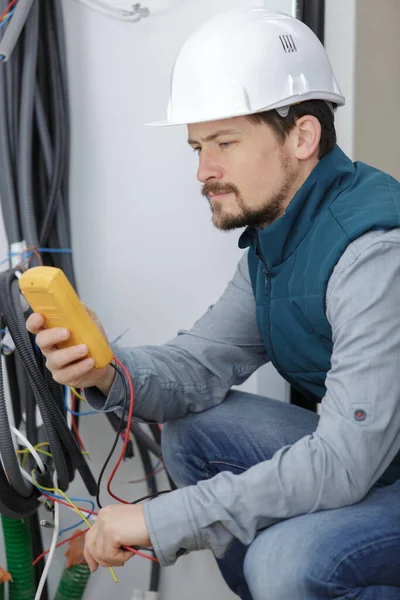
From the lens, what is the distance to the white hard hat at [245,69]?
1.42 meters

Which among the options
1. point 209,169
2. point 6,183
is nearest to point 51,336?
point 209,169

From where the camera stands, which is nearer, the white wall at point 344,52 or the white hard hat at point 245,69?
the white hard hat at point 245,69

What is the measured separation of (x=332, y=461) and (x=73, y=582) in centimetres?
84

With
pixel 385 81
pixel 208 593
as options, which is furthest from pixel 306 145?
pixel 208 593

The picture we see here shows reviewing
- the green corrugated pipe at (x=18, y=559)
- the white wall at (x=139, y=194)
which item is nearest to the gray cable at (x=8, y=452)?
the green corrugated pipe at (x=18, y=559)

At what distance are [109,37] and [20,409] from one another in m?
0.86

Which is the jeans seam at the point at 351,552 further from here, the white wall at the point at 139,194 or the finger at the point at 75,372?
the white wall at the point at 139,194

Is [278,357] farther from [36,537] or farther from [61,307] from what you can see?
[36,537]

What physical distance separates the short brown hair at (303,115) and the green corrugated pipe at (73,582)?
3.34ft

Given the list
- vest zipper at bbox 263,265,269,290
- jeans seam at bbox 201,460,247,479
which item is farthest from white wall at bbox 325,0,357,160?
jeans seam at bbox 201,460,247,479

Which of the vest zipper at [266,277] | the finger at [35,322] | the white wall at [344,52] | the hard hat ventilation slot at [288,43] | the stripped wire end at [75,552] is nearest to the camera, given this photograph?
the finger at [35,322]

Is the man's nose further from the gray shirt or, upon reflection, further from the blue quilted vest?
the gray shirt

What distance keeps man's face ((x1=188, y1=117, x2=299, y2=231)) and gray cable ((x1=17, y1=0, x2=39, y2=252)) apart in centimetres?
40

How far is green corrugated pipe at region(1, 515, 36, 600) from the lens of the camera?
1.75 m
